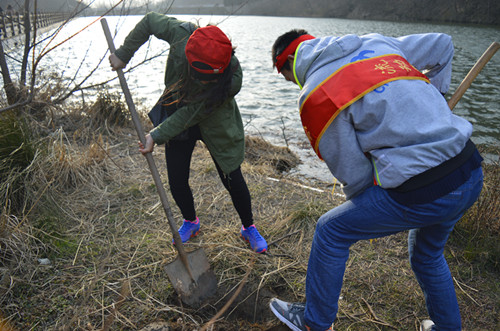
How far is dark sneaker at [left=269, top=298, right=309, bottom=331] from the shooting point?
6.13ft

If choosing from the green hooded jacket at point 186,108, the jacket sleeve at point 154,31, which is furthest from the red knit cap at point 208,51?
the jacket sleeve at point 154,31

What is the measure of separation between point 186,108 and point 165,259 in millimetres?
1197

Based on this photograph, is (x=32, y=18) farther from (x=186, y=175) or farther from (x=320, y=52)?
(x=320, y=52)

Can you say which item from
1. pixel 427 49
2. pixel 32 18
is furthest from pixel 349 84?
pixel 32 18

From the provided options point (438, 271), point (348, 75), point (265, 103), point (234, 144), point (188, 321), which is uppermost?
point (348, 75)

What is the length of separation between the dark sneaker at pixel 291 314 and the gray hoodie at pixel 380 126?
0.79 metres

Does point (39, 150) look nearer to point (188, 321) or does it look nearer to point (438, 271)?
point (188, 321)

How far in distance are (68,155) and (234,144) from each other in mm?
2296

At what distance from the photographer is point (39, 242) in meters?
2.59

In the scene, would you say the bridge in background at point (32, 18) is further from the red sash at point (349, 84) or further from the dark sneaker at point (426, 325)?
the dark sneaker at point (426, 325)

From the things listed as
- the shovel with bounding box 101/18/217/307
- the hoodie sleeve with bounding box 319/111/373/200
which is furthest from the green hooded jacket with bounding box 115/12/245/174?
the hoodie sleeve with bounding box 319/111/373/200

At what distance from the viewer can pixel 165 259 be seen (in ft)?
8.61

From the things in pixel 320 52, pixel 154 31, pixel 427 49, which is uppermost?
pixel 154 31

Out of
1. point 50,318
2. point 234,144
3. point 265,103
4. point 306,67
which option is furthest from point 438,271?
point 265,103
